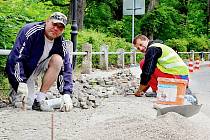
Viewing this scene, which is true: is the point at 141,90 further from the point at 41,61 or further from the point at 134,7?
the point at 134,7

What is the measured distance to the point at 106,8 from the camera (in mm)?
42938

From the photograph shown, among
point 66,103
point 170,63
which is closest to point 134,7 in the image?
point 170,63

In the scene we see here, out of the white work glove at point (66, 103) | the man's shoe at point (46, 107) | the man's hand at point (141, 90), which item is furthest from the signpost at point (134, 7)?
the white work glove at point (66, 103)

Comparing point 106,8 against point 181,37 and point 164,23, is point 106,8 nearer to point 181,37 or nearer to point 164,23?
point 164,23

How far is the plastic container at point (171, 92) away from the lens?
6.85 m

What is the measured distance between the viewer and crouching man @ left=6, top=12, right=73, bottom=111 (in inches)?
260

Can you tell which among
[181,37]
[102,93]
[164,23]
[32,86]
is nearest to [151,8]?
[164,23]

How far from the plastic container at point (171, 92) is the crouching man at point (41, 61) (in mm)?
1169

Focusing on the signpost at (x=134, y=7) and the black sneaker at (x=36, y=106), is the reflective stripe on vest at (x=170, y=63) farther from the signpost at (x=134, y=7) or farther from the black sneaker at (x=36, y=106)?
the signpost at (x=134, y=7)

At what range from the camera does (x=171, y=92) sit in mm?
6895

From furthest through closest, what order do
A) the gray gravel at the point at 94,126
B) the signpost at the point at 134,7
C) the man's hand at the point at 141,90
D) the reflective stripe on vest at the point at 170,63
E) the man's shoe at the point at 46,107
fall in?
the signpost at the point at 134,7 < the man's hand at the point at 141,90 < the reflective stripe on vest at the point at 170,63 < the man's shoe at the point at 46,107 < the gray gravel at the point at 94,126

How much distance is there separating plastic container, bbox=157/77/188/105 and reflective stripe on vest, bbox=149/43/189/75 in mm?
1323

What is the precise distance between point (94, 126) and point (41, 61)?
1.53 meters

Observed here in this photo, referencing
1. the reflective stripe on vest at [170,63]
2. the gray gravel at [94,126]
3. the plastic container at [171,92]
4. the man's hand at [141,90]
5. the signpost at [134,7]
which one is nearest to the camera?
the gray gravel at [94,126]
